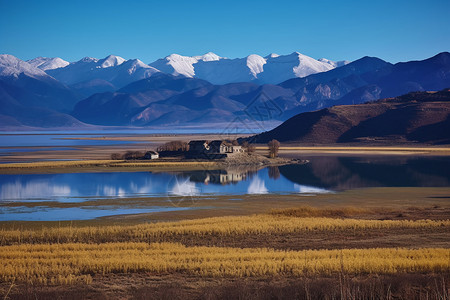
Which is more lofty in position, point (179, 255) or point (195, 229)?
point (195, 229)

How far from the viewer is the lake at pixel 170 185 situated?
1667 inches

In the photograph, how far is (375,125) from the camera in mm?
174000

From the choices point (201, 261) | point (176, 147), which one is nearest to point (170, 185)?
point (201, 261)

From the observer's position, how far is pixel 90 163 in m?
82.8

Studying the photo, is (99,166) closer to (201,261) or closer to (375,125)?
(201,261)

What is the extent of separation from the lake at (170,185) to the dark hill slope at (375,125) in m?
78.0

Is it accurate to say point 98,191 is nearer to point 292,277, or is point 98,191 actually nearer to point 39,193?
point 39,193

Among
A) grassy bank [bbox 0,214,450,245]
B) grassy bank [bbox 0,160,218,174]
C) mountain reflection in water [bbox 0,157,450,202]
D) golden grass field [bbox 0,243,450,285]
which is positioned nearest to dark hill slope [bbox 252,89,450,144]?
grassy bank [bbox 0,160,218,174]

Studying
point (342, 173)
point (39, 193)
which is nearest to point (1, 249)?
point (39, 193)

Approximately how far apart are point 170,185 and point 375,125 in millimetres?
126050

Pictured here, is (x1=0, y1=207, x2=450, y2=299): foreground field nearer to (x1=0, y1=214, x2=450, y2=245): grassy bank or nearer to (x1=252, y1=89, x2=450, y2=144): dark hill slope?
(x1=0, y1=214, x2=450, y2=245): grassy bank

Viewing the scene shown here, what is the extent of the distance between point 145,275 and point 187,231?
31.0 ft

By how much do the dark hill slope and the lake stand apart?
78.0m

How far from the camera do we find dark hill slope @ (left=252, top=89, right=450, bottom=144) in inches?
6358
